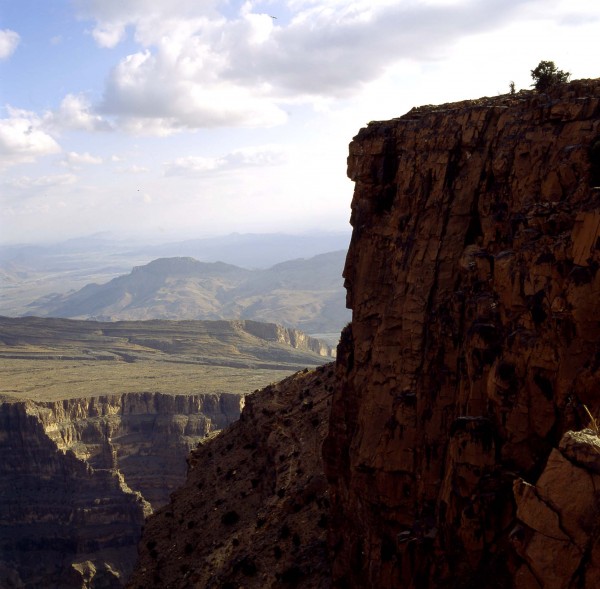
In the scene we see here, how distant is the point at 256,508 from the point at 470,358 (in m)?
25.2

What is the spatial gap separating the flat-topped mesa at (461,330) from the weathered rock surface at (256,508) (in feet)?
21.4

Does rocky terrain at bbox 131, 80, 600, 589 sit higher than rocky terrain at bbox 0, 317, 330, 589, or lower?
higher

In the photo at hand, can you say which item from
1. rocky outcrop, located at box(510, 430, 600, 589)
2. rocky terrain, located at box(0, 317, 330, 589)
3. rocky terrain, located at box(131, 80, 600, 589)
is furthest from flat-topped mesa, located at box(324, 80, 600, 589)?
rocky terrain, located at box(0, 317, 330, 589)

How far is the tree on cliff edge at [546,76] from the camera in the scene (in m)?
25.8

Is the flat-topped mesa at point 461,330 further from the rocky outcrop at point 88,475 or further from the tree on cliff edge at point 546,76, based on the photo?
the rocky outcrop at point 88,475

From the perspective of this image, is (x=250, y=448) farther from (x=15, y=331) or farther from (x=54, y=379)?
(x=15, y=331)

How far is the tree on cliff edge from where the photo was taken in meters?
25.8

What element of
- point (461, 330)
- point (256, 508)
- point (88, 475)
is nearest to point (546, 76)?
point (461, 330)

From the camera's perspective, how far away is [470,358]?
18859mm

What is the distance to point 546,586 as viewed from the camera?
1273cm

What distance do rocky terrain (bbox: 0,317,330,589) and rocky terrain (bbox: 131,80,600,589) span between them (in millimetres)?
68969

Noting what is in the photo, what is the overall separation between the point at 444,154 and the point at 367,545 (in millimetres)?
12709

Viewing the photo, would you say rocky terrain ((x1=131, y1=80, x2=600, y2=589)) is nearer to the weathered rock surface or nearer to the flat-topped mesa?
the flat-topped mesa

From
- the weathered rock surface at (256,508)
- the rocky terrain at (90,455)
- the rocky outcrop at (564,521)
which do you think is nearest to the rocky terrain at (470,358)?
the rocky outcrop at (564,521)
